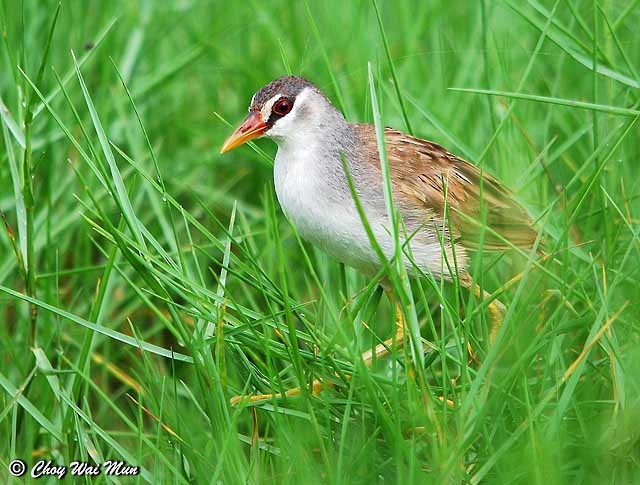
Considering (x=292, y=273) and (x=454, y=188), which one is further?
(x=292, y=273)

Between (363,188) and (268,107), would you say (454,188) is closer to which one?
(363,188)

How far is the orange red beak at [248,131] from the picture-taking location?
3.81 meters

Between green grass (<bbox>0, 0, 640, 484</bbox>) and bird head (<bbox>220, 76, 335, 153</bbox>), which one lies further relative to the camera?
bird head (<bbox>220, 76, 335, 153</bbox>)

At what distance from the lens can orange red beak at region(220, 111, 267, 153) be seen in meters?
3.81

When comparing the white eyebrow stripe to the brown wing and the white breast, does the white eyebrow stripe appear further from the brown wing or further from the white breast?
the brown wing

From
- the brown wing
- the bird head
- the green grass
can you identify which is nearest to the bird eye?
the bird head

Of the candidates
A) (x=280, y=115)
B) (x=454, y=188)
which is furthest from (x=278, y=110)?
(x=454, y=188)

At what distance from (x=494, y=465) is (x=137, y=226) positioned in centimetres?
130

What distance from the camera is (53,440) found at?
12.6 ft

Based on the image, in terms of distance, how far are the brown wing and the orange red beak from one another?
1.44 feet

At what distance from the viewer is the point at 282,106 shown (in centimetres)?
384

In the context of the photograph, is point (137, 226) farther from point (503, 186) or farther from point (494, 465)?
point (503, 186)

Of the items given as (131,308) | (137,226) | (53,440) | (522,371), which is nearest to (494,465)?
(522,371)

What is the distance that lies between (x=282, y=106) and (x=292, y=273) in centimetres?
112
